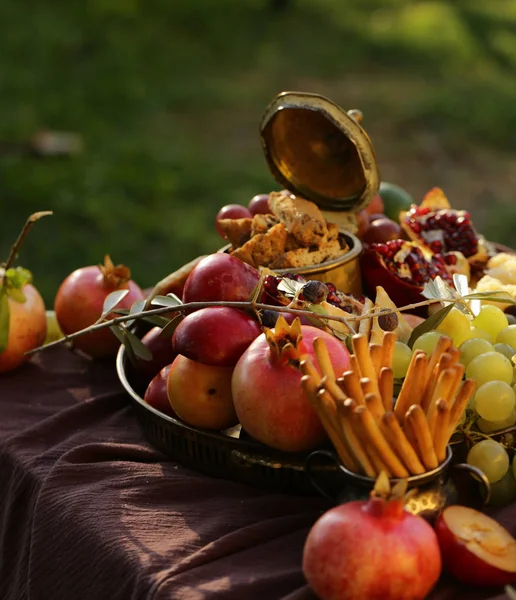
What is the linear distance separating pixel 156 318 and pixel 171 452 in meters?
0.22

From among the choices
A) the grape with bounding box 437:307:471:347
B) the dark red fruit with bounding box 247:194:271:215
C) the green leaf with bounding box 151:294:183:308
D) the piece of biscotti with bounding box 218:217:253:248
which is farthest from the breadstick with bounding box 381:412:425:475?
the dark red fruit with bounding box 247:194:271:215

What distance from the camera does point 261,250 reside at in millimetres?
1460

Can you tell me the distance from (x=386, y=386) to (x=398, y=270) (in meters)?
0.58

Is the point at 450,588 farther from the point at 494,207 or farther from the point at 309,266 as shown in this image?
the point at 494,207

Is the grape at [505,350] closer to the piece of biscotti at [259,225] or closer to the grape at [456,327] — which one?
the grape at [456,327]

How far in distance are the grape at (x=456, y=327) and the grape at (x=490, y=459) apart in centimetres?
19

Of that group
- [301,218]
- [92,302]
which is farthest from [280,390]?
[92,302]

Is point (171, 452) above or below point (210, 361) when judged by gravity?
below

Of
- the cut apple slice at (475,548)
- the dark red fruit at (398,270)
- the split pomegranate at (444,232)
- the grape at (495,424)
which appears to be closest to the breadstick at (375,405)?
→ the cut apple slice at (475,548)

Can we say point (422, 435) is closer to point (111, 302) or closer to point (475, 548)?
point (475, 548)

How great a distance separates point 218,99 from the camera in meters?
5.69

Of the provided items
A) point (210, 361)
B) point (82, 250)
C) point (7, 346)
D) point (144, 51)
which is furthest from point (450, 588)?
point (144, 51)

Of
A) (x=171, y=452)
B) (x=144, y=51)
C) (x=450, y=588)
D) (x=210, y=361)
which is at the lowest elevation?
(x=450, y=588)

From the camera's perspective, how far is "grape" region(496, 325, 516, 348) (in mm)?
1229
